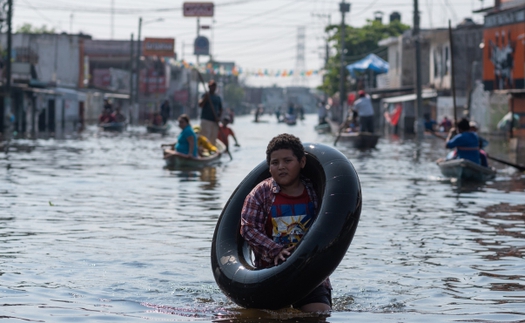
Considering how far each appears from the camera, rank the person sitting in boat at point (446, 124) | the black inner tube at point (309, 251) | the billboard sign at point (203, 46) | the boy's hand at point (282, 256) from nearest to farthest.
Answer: the black inner tube at point (309, 251) < the boy's hand at point (282, 256) < the person sitting in boat at point (446, 124) < the billboard sign at point (203, 46)

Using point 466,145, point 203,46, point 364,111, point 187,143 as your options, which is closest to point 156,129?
point 364,111

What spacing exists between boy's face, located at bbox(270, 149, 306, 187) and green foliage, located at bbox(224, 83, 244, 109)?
168619mm

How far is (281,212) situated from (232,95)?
171 meters

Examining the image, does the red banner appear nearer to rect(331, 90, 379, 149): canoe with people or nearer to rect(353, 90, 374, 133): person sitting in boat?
rect(331, 90, 379, 149): canoe with people

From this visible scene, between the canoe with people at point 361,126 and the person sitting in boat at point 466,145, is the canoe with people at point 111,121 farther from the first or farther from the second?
the person sitting in boat at point 466,145

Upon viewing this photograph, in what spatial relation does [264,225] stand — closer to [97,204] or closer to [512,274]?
[512,274]

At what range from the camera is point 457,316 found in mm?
6633

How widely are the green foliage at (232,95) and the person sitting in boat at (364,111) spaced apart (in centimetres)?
14282

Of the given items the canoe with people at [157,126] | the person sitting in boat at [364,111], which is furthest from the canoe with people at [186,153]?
the canoe with people at [157,126]

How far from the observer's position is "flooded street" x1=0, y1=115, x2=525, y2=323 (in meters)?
6.79

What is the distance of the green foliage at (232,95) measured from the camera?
577 feet

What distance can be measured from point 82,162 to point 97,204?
9210 millimetres

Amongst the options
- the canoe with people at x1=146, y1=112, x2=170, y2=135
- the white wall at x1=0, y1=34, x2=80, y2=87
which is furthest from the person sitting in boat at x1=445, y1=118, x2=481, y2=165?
the white wall at x1=0, y1=34, x2=80, y2=87

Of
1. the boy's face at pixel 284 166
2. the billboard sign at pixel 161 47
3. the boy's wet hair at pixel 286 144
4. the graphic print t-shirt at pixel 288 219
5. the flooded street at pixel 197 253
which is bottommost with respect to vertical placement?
the flooded street at pixel 197 253
